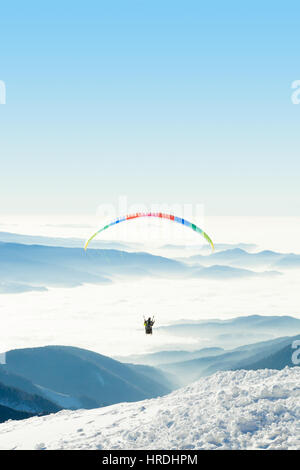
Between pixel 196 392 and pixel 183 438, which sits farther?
pixel 196 392

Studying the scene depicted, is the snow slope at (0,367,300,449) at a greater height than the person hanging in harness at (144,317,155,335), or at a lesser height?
lesser

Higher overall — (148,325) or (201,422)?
(148,325)

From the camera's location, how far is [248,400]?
125ft

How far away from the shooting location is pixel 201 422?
36281 mm

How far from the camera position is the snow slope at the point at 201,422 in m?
34.1

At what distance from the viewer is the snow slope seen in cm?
3406

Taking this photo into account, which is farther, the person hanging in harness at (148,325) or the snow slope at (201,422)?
the person hanging in harness at (148,325)

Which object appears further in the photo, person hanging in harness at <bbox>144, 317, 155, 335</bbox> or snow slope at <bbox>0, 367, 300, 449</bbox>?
person hanging in harness at <bbox>144, 317, 155, 335</bbox>

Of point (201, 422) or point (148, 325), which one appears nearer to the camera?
point (201, 422)

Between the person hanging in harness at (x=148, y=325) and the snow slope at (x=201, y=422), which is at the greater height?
the person hanging in harness at (x=148, y=325)

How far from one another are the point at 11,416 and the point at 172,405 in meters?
160
